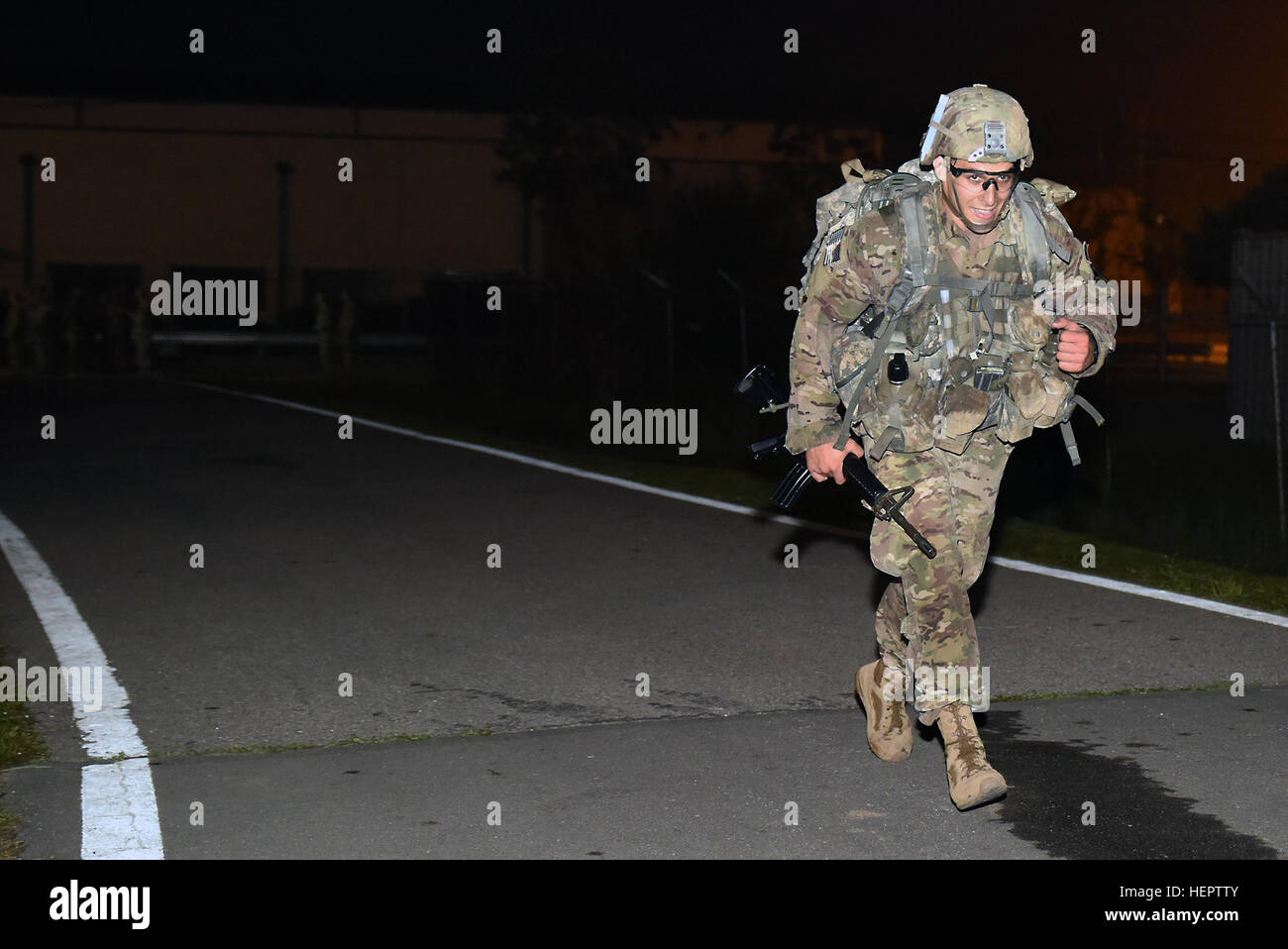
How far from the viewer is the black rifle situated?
5168 mm

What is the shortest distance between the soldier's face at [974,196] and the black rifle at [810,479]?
2.48ft

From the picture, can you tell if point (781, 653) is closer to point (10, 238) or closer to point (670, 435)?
point (670, 435)

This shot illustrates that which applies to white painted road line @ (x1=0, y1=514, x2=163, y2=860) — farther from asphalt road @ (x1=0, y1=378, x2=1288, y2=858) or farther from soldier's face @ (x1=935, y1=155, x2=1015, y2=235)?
soldier's face @ (x1=935, y1=155, x2=1015, y2=235)

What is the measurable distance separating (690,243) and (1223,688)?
74.9 ft

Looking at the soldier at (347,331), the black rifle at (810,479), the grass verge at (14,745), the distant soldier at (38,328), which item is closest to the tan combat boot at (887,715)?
the black rifle at (810,479)

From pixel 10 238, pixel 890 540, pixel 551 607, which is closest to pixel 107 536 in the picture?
pixel 551 607

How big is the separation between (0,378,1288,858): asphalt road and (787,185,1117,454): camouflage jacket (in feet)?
3.61

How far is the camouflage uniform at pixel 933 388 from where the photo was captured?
5.11 meters

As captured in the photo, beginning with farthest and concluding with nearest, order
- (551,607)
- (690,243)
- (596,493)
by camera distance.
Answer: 1. (690,243)
2. (596,493)
3. (551,607)

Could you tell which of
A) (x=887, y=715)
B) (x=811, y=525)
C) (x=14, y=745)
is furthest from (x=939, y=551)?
(x=811, y=525)

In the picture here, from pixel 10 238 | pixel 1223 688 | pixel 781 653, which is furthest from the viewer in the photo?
pixel 10 238

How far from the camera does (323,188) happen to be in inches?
1633

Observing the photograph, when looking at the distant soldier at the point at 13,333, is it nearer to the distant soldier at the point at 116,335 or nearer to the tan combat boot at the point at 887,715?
the distant soldier at the point at 116,335
